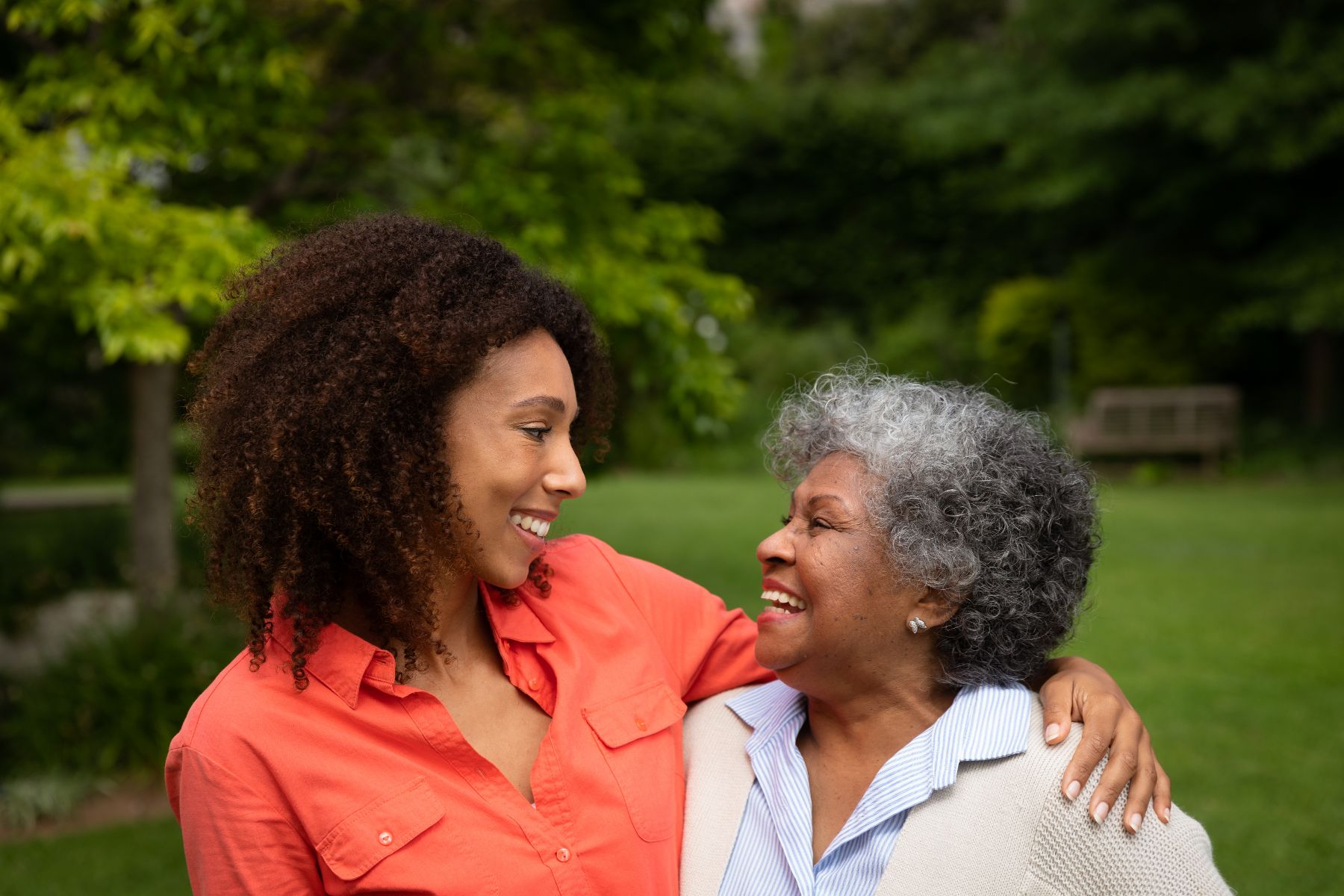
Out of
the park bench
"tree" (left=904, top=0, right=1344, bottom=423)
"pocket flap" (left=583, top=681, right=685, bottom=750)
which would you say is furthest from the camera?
the park bench

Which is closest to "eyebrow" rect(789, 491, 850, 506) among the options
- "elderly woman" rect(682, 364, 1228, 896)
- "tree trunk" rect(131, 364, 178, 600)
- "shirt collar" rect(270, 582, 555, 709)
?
"elderly woman" rect(682, 364, 1228, 896)

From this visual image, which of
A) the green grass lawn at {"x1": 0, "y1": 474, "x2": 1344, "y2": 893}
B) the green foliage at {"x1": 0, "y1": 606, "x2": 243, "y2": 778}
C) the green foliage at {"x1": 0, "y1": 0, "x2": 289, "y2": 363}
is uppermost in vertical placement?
the green foliage at {"x1": 0, "y1": 0, "x2": 289, "y2": 363}

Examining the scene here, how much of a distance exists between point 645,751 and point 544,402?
1.98 feet

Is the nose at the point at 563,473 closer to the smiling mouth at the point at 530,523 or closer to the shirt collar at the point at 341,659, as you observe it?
the smiling mouth at the point at 530,523

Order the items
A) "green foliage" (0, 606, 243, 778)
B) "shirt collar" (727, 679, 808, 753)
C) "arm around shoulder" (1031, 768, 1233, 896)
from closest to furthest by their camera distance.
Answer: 1. "arm around shoulder" (1031, 768, 1233, 896)
2. "shirt collar" (727, 679, 808, 753)
3. "green foliage" (0, 606, 243, 778)

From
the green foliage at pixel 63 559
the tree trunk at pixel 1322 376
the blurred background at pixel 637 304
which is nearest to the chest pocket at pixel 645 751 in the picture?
A: the blurred background at pixel 637 304

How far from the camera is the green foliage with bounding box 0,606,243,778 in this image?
16.8ft

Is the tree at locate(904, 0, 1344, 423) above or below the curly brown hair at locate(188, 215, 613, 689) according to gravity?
above

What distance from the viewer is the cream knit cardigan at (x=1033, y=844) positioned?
1792 mm

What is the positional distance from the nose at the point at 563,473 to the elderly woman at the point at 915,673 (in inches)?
14.8

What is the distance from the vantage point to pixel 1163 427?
1550cm

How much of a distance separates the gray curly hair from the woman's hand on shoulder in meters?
0.12

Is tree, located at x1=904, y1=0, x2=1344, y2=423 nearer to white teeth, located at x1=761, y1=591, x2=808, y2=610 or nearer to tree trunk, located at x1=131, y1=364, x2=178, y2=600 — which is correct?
tree trunk, located at x1=131, y1=364, x2=178, y2=600

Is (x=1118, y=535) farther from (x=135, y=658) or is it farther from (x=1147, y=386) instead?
(x=135, y=658)
